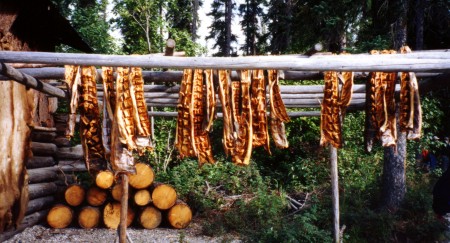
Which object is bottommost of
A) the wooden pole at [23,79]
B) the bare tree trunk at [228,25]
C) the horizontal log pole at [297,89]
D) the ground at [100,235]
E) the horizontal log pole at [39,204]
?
the ground at [100,235]

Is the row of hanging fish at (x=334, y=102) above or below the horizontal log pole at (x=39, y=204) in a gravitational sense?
above

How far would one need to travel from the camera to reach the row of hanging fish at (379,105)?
3422 millimetres

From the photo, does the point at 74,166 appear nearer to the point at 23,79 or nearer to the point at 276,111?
the point at 23,79

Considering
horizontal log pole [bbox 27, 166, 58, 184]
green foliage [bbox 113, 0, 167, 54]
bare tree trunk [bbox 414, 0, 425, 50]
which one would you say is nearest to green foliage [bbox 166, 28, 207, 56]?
green foliage [bbox 113, 0, 167, 54]

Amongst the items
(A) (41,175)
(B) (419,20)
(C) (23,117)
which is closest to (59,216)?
(A) (41,175)

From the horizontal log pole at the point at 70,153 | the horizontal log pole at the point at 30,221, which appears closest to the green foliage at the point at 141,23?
the horizontal log pole at the point at 70,153

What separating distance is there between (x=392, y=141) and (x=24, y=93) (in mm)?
3729

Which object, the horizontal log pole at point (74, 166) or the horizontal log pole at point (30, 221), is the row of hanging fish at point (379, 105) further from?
the horizontal log pole at point (74, 166)

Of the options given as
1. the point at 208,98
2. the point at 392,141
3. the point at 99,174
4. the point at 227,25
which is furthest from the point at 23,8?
the point at 227,25

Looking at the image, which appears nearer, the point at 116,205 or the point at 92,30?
the point at 116,205

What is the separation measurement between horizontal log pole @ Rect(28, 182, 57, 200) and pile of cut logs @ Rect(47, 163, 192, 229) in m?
0.41

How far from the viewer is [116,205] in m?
8.44

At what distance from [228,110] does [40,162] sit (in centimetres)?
645

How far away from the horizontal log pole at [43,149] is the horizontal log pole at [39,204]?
3.34 ft
